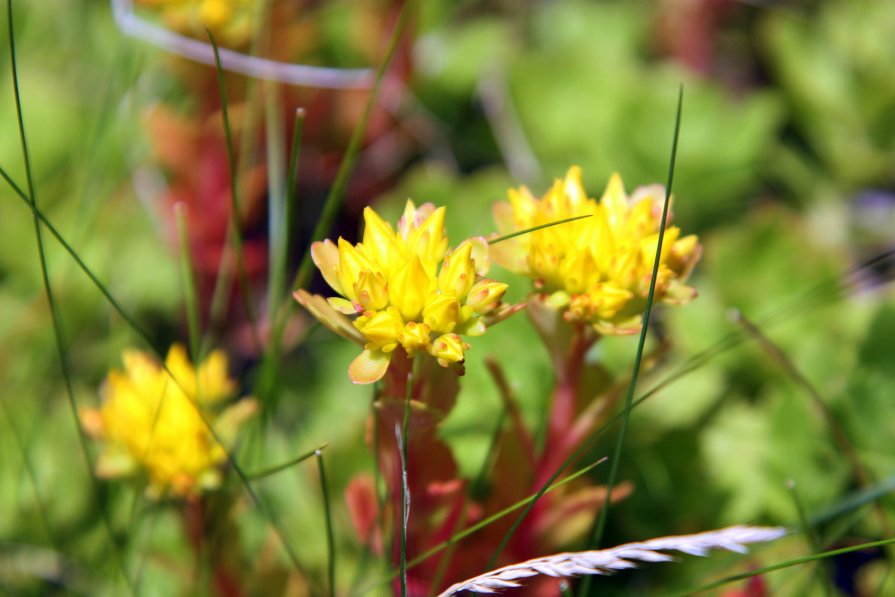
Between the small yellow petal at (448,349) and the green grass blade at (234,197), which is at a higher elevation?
the green grass blade at (234,197)

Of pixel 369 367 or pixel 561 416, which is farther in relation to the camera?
pixel 561 416

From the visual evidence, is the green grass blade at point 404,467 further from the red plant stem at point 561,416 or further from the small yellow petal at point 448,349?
the red plant stem at point 561,416

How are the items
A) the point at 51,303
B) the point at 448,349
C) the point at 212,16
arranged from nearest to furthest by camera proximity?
the point at 448,349 → the point at 51,303 → the point at 212,16

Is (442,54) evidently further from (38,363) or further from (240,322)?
(38,363)

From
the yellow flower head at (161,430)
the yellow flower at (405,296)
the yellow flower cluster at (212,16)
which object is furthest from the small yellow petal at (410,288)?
the yellow flower cluster at (212,16)

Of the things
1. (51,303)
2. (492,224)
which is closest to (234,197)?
(51,303)

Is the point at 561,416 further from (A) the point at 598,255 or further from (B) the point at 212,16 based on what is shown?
(B) the point at 212,16
